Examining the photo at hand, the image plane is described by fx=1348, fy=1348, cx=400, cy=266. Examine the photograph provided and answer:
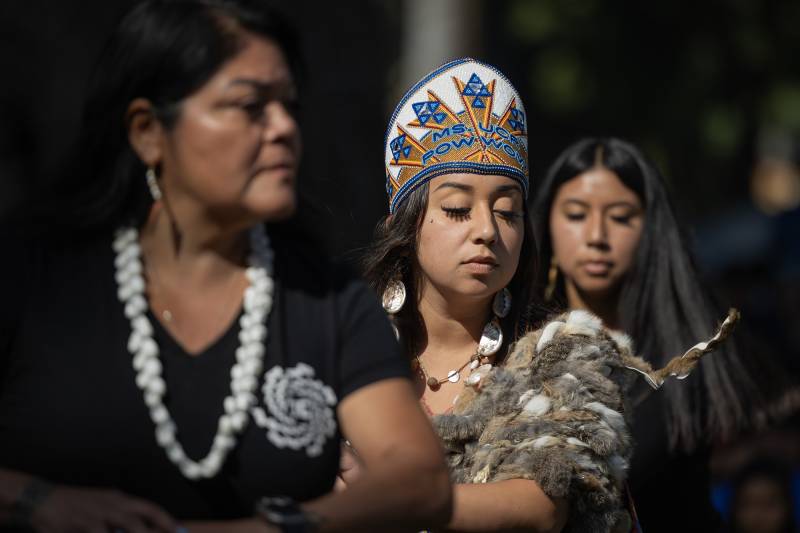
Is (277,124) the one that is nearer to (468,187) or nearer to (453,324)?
(468,187)

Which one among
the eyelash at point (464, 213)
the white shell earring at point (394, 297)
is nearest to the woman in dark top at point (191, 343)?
the eyelash at point (464, 213)

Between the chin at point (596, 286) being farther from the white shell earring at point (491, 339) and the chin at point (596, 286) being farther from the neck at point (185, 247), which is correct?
the neck at point (185, 247)

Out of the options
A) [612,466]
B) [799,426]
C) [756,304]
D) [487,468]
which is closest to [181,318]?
[487,468]

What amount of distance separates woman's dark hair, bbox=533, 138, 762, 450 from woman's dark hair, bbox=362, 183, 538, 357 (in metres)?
0.56

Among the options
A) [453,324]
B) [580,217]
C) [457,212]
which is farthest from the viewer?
[580,217]

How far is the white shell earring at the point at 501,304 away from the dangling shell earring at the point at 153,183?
1.27 m

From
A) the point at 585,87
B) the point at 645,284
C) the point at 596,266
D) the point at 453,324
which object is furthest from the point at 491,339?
the point at 585,87

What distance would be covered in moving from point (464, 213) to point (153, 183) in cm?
113

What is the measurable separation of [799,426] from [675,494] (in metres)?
3.47

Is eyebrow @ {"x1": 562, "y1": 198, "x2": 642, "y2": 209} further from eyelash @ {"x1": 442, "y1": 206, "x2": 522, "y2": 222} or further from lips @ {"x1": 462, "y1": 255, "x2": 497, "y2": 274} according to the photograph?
lips @ {"x1": 462, "y1": 255, "x2": 497, "y2": 274}

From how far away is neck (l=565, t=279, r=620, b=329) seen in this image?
15.0ft

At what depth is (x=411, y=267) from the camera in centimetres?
367

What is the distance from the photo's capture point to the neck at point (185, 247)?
99.1 inches

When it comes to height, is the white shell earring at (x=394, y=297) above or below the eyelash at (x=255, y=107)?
below
